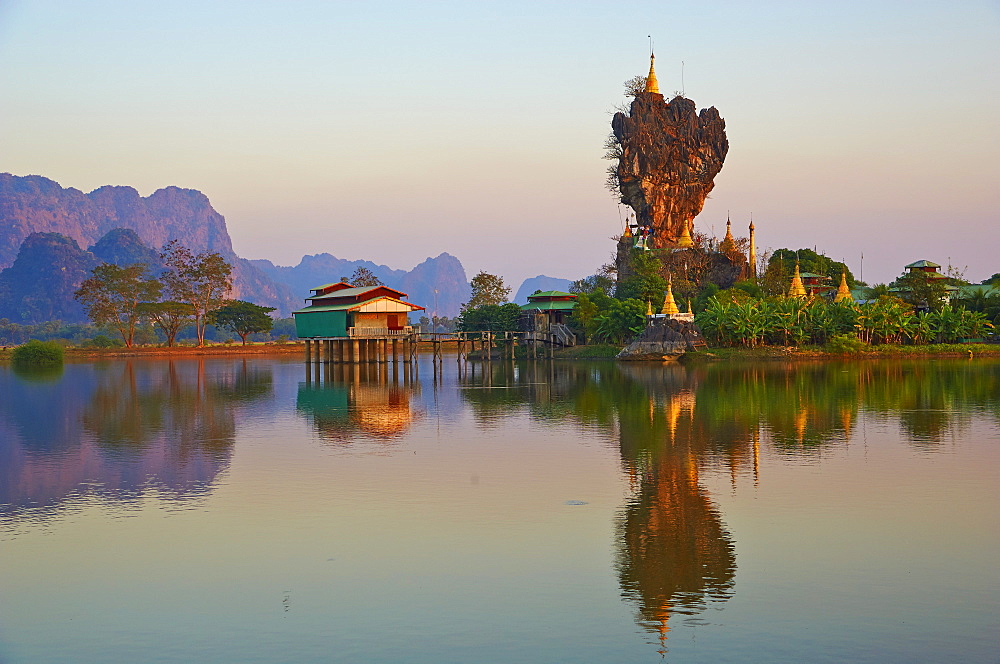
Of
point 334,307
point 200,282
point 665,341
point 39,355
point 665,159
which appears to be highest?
point 665,159

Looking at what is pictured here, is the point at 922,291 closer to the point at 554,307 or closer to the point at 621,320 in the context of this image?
the point at 621,320

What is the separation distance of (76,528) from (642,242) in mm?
76795

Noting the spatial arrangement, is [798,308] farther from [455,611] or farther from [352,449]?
[455,611]

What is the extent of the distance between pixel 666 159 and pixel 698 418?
64.1 m

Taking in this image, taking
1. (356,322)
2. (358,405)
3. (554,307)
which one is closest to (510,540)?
(358,405)

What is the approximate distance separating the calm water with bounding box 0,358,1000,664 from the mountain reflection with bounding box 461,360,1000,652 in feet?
0.41

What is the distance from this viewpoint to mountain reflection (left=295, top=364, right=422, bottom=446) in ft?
95.9

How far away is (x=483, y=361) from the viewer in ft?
259

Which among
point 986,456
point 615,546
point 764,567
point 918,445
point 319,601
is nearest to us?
point 319,601

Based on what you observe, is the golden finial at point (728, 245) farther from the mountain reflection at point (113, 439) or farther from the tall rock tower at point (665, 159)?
the mountain reflection at point (113, 439)

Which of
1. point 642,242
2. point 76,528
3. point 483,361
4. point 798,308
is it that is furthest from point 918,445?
point 642,242

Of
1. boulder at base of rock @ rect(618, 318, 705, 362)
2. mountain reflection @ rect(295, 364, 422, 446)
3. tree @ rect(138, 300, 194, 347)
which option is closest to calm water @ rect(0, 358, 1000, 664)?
mountain reflection @ rect(295, 364, 422, 446)

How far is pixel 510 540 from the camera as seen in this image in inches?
592

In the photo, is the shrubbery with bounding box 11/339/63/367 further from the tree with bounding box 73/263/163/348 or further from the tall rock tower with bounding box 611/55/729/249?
the tall rock tower with bounding box 611/55/729/249
